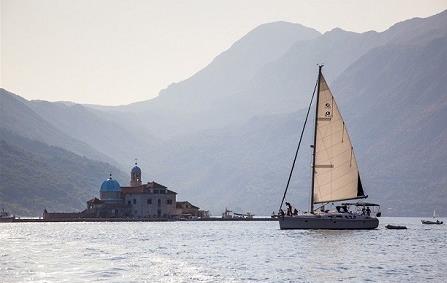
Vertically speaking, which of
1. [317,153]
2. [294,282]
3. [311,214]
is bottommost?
[294,282]

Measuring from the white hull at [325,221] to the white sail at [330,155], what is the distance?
353cm

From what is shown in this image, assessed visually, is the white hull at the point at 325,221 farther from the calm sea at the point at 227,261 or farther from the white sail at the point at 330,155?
the calm sea at the point at 227,261

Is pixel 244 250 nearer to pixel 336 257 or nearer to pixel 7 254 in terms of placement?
pixel 336 257

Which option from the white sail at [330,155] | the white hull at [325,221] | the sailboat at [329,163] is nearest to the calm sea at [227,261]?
the white hull at [325,221]

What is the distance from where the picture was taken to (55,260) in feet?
338

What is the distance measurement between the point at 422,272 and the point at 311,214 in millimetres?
79325

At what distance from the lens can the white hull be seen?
168 m

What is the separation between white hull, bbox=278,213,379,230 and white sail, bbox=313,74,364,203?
3.53 m

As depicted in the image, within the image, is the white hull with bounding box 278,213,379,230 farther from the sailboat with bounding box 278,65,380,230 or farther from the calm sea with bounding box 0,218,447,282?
the calm sea with bounding box 0,218,447,282

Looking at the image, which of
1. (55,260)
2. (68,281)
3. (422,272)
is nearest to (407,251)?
(422,272)

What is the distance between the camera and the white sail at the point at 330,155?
16712 centimetres

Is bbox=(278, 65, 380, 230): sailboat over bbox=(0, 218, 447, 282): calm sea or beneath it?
over

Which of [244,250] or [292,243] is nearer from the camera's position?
[244,250]

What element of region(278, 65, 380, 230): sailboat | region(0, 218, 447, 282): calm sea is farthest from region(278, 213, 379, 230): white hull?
region(0, 218, 447, 282): calm sea
